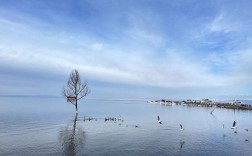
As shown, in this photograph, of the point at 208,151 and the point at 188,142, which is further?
the point at 188,142

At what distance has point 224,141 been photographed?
2202 inches

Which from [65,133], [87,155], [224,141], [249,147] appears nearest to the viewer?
[87,155]

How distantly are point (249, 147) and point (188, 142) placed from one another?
36.0ft

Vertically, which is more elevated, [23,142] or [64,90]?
[64,90]

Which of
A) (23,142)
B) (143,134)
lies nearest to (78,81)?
(143,134)

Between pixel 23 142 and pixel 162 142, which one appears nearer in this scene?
pixel 23 142

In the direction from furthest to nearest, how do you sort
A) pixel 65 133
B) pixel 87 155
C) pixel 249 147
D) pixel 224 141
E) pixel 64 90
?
pixel 64 90 < pixel 65 133 < pixel 224 141 < pixel 249 147 < pixel 87 155

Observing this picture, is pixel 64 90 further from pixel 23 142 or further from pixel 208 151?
pixel 208 151

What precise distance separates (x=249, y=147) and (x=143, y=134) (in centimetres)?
2166

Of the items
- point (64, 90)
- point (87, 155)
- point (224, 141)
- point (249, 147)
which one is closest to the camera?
point (87, 155)

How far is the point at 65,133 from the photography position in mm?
60500

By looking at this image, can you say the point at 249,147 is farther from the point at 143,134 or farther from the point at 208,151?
the point at 143,134

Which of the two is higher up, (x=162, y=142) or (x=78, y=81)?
(x=78, y=81)

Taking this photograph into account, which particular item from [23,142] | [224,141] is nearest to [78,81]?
[23,142]
